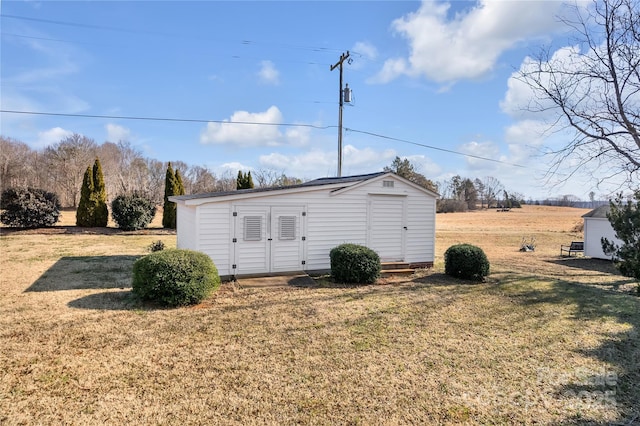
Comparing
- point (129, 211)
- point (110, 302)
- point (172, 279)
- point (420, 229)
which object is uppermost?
point (129, 211)

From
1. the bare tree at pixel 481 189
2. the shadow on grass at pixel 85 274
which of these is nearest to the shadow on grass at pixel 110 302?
the shadow on grass at pixel 85 274

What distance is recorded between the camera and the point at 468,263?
31.6 ft

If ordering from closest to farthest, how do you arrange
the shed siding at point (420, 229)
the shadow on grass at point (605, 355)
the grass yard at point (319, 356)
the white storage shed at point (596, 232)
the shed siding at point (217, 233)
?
the grass yard at point (319, 356)
the shadow on grass at point (605, 355)
the shed siding at point (217, 233)
the shed siding at point (420, 229)
the white storage shed at point (596, 232)

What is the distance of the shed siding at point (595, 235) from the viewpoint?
51.8 feet

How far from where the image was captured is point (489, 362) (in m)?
4.56

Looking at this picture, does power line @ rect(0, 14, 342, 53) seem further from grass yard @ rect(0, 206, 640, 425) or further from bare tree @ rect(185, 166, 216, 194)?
bare tree @ rect(185, 166, 216, 194)

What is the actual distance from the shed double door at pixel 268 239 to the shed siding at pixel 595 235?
48.5 feet

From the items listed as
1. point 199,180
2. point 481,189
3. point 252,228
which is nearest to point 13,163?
point 199,180

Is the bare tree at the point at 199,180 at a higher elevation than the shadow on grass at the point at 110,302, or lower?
higher

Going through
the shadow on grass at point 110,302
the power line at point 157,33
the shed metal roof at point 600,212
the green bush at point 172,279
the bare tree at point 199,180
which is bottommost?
the shadow on grass at point 110,302

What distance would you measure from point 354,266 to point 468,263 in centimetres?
333

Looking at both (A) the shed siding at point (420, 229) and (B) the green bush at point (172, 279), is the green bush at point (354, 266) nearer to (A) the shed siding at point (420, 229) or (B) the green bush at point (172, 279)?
(A) the shed siding at point (420, 229)

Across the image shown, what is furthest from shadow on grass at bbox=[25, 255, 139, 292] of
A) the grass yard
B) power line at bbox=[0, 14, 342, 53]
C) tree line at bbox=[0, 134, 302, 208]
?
tree line at bbox=[0, 134, 302, 208]

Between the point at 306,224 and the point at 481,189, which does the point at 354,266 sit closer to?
the point at 306,224
